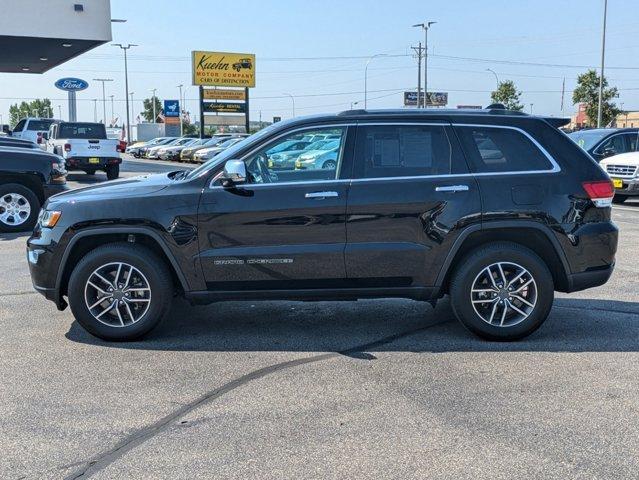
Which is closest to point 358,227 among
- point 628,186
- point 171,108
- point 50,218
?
point 50,218

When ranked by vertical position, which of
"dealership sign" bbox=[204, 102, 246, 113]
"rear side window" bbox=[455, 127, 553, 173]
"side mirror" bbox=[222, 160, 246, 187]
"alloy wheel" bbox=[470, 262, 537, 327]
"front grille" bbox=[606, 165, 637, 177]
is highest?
"dealership sign" bbox=[204, 102, 246, 113]

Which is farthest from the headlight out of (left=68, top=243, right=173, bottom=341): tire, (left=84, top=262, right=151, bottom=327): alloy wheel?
(left=84, top=262, right=151, bottom=327): alloy wheel

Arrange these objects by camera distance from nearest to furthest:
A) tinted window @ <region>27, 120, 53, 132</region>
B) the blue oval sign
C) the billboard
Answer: tinted window @ <region>27, 120, 53, 132</region> < the blue oval sign < the billboard

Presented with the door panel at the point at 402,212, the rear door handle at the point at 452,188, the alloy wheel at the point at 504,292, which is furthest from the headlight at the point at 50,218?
the alloy wheel at the point at 504,292

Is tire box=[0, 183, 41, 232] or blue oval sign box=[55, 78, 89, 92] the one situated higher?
blue oval sign box=[55, 78, 89, 92]

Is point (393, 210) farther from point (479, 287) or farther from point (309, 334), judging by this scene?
point (309, 334)

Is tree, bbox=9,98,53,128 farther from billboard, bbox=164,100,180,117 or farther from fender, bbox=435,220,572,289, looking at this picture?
fender, bbox=435,220,572,289

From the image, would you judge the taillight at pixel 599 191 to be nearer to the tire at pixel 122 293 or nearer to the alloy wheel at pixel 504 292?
the alloy wheel at pixel 504 292

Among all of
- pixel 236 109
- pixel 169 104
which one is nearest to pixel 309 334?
pixel 236 109

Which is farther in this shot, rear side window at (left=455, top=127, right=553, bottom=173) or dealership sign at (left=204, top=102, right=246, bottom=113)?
dealership sign at (left=204, top=102, right=246, bottom=113)

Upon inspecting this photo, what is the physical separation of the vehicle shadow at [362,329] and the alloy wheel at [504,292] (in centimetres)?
27

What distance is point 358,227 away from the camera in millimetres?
5328

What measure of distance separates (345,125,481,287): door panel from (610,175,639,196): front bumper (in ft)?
39.8

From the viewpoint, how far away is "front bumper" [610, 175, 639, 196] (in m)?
15.9
